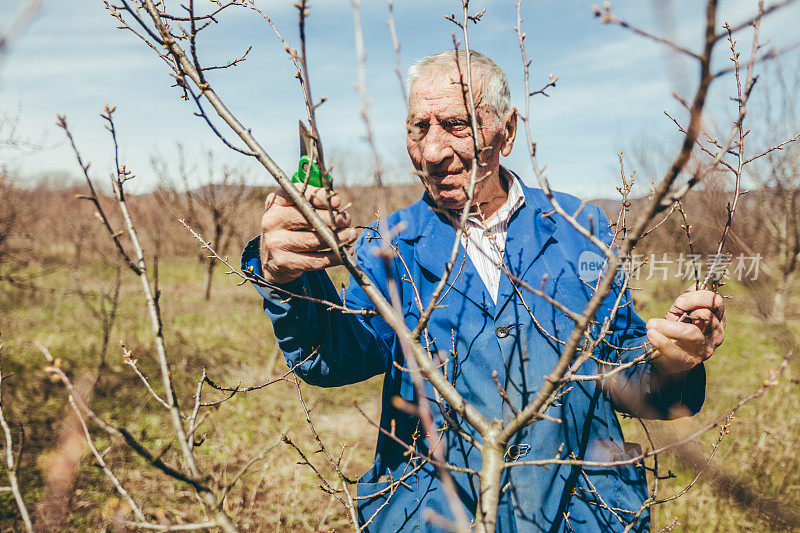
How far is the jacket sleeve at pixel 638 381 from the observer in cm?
176

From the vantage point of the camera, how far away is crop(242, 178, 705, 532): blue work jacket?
179 cm

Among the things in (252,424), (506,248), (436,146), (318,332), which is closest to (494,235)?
(506,248)

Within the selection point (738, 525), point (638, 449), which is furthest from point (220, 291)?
point (638, 449)

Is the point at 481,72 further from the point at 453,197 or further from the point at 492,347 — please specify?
the point at 492,347

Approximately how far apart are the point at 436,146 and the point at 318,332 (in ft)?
3.21

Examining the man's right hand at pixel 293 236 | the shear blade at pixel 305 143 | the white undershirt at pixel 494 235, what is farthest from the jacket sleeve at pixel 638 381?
the shear blade at pixel 305 143

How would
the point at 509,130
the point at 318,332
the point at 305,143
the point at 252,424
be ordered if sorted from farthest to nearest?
1. the point at 252,424
2. the point at 509,130
3. the point at 318,332
4. the point at 305,143

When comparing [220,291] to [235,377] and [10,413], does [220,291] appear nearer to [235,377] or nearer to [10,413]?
[235,377]

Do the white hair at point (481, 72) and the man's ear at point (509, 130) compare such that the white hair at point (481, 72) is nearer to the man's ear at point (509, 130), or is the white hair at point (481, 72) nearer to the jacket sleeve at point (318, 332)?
the man's ear at point (509, 130)

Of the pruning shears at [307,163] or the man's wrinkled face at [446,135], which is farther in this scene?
the man's wrinkled face at [446,135]

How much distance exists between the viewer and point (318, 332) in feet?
5.36

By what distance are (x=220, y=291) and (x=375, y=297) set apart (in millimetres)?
17247

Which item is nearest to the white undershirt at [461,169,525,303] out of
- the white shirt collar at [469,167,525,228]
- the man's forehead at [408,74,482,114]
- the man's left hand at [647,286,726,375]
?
the white shirt collar at [469,167,525,228]

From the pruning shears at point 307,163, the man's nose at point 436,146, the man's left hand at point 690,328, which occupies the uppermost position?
the man's nose at point 436,146
